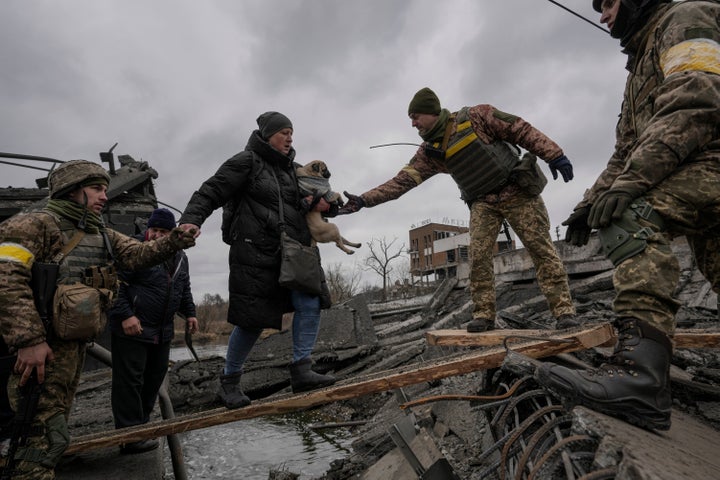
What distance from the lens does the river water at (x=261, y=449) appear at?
3.67m

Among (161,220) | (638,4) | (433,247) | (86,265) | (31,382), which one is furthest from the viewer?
(433,247)

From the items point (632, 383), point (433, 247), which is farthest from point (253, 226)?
point (433, 247)

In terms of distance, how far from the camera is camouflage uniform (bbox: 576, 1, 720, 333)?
162 cm

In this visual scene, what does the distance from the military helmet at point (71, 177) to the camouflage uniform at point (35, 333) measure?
225 mm

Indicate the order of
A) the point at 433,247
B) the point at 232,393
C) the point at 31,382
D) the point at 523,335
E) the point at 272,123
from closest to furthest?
1. the point at 31,382
2. the point at 523,335
3. the point at 232,393
4. the point at 272,123
5. the point at 433,247

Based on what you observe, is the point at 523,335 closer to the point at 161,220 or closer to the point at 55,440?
the point at 55,440

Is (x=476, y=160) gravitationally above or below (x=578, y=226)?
above

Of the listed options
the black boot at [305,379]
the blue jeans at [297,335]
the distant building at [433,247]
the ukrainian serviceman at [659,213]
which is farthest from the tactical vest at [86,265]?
the distant building at [433,247]

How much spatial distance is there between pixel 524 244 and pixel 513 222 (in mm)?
219

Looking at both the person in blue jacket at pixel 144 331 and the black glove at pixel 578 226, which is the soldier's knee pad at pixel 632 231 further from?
the person in blue jacket at pixel 144 331

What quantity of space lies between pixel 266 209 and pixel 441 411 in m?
2.16

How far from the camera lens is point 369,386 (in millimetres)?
2338

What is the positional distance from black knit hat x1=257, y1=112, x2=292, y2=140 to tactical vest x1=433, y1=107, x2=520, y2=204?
4.71 ft

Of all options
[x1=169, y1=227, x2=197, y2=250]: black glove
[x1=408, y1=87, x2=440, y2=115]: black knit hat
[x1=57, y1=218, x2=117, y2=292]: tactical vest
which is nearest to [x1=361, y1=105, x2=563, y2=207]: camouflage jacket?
[x1=408, y1=87, x2=440, y2=115]: black knit hat
